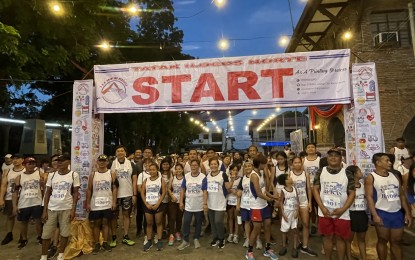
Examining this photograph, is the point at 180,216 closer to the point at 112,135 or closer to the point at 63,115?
the point at 63,115

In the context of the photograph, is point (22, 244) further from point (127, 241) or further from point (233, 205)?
point (233, 205)

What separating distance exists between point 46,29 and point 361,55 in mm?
10517

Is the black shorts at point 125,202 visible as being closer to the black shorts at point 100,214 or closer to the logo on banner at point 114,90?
→ the black shorts at point 100,214

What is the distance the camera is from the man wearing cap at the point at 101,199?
593 centimetres

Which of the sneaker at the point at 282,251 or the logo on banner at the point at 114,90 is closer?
the sneaker at the point at 282,251

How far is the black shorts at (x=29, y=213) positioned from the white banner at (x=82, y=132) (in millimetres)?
1005

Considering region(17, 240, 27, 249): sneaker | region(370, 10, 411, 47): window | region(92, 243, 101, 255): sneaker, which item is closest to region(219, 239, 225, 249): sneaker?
region(92, 243, 101, 255): sneaker

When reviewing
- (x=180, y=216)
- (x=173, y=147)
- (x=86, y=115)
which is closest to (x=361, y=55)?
(x=180, y=216)

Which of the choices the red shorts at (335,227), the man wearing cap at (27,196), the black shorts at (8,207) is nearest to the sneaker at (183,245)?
the red shorts at (335,227)

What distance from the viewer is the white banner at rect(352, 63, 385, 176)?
5.61 m

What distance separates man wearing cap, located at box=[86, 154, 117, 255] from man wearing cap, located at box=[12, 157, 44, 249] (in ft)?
4.14

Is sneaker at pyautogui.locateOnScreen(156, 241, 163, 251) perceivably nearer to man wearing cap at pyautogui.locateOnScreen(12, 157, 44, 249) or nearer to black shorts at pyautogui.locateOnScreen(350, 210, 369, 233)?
man wearing cap at pyautogui.locateOnScreen(12, 157, 44, 249)

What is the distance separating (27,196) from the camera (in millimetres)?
6234

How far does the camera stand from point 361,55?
10.8 metres
